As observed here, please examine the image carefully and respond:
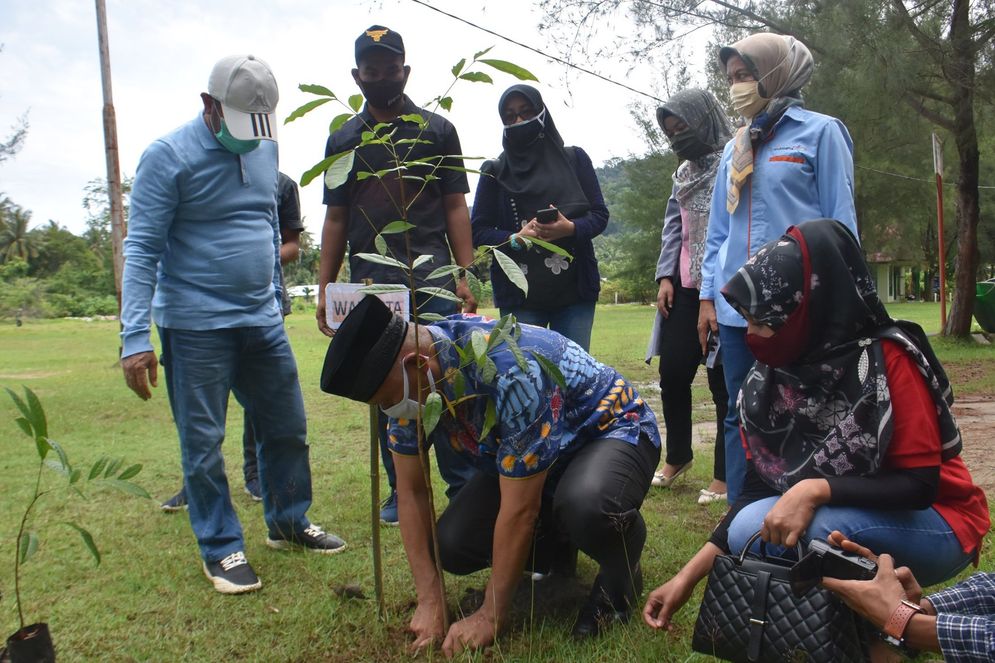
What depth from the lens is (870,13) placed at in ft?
29.2

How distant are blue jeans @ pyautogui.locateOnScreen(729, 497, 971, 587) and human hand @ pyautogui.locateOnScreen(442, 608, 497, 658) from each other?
75 centimetres

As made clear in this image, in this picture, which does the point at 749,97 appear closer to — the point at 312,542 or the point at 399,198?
the point at 399,198

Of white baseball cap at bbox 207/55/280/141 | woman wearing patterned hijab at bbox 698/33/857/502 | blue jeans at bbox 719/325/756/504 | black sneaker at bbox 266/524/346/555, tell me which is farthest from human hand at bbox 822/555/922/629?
white baseball cap at bbox 207/55/280/141

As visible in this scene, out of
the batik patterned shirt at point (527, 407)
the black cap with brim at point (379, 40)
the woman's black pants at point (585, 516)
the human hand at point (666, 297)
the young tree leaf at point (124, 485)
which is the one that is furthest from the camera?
the human hand at point (666, 297)

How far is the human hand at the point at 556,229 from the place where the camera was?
12.2 feet

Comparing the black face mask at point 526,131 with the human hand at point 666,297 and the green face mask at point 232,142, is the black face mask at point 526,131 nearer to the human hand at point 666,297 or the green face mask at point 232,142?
the human hand at point 666,297

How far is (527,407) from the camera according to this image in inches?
90.2

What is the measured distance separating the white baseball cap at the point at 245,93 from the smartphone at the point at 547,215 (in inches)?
47.7

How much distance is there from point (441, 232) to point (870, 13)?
7210 mm

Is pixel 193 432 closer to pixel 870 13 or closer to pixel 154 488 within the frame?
pixel 154 488

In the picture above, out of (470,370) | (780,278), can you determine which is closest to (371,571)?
(470,370)

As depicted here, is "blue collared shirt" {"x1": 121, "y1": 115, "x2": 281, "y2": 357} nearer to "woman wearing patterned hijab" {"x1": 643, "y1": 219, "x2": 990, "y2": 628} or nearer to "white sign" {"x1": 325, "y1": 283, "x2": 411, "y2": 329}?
"white sign" {"x1": 325, "y1": 283, "x2": 411, "y2": 329}

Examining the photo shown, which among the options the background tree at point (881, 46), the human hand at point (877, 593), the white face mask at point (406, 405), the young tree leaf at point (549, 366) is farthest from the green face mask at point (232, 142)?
the background tree at point (881, 46)

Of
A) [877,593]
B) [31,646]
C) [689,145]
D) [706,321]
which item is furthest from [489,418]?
[689,145]
